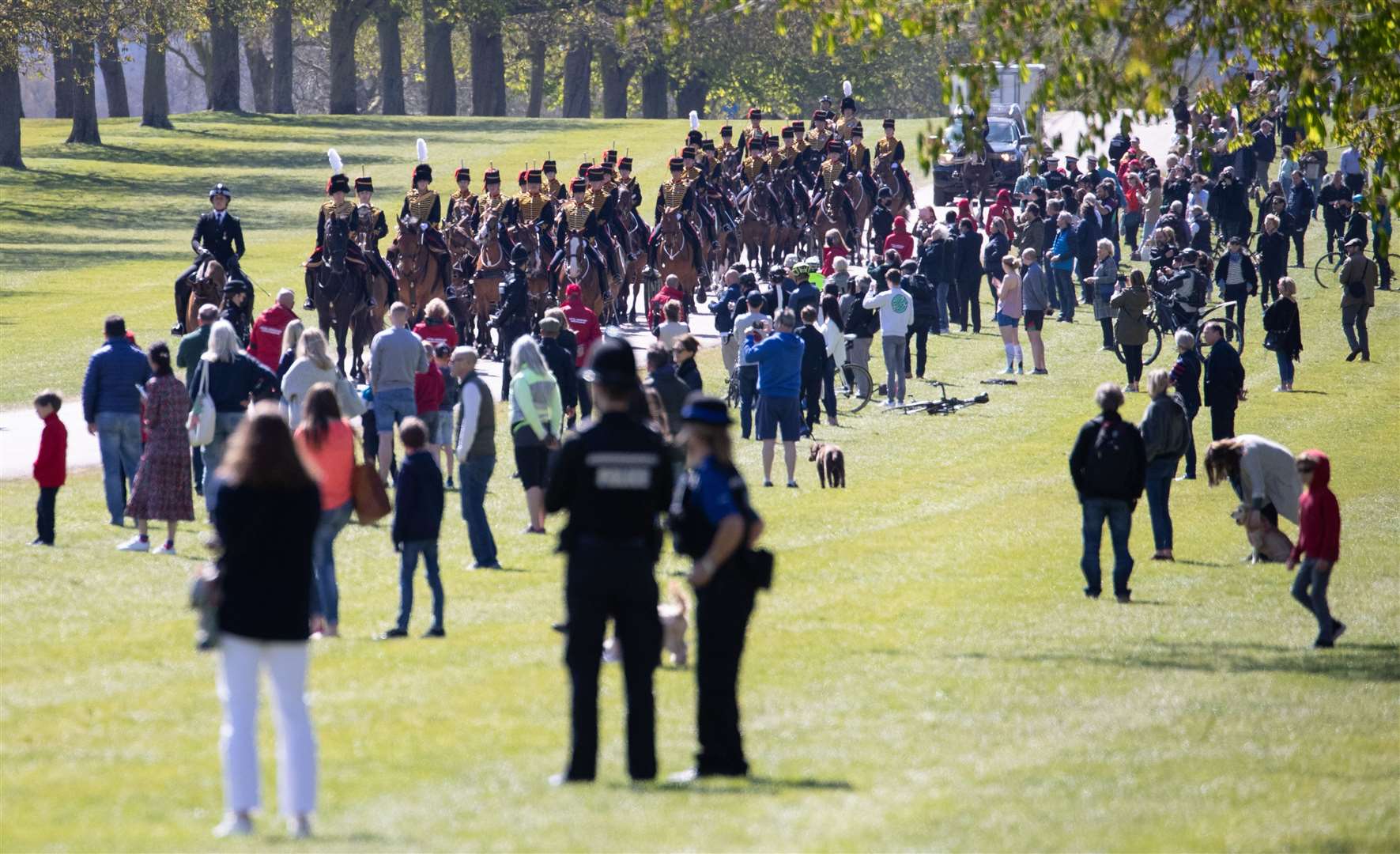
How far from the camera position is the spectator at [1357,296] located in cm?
3108

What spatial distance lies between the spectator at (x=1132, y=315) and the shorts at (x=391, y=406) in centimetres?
A: 1169

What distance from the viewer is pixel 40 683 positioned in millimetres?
11875

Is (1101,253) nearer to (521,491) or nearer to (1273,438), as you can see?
(1273,438)

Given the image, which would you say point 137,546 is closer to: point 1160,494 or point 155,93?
point 1160,494

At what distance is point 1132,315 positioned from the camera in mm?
26844

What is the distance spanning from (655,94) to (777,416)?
5814 cm

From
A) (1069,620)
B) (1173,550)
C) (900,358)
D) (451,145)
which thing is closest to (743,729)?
(1069,620)

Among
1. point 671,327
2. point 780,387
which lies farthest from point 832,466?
point 671,327

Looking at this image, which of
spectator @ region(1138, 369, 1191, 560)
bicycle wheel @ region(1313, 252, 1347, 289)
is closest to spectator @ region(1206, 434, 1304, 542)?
spectator @ region(1138, 369, 1191, 560)

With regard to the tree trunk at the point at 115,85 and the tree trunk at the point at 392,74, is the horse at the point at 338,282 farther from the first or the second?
the tree trunk at the point at 392,74

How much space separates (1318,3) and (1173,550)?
22.5 ft

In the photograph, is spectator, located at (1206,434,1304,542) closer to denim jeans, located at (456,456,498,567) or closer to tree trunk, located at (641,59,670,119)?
denim jeans, located at (456,456,498,567)

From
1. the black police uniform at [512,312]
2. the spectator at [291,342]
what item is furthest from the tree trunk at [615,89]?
the spectator at [291,342]

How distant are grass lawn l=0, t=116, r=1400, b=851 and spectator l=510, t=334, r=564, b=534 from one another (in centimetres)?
77
